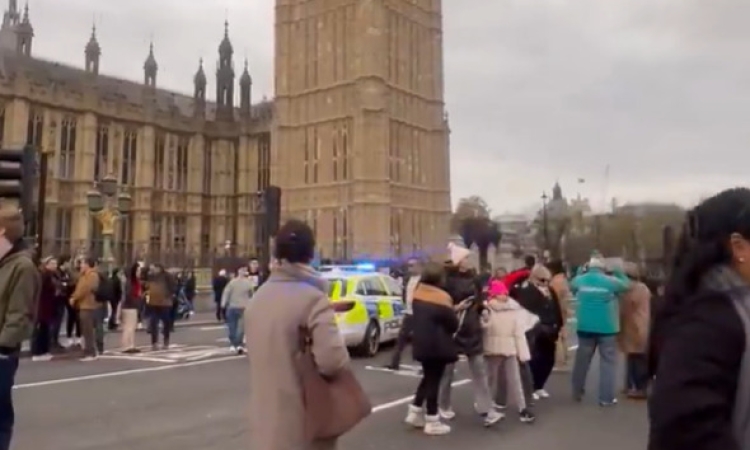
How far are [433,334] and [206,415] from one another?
2929 millimetres

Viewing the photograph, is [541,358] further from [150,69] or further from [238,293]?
[150,69]

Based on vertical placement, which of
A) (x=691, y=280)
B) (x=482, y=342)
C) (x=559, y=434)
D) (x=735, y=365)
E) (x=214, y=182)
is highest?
(x=214, y=182)

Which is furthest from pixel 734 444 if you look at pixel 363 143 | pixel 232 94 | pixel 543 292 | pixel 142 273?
pixel 232 94

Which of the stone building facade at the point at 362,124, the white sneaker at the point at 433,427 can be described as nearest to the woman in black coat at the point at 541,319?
the white sneaker at the point at 433,427

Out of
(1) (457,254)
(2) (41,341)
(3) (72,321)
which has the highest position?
(1) (457,254)

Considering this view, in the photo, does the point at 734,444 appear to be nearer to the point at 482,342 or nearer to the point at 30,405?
the point at 482,342

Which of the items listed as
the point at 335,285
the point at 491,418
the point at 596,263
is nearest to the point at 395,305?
the point at 335,285

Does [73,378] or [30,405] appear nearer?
[30,405]

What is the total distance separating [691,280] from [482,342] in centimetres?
653

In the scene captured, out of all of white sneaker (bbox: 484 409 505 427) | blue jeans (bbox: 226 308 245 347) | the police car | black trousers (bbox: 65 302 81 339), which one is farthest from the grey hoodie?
white sneaker (bbox: 484 409 505 427)

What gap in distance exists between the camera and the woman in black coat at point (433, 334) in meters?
7.60

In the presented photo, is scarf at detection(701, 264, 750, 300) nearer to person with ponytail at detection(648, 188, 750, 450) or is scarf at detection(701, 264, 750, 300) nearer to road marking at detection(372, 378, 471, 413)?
person with ponytail at detection(648, 188, 750, 450)

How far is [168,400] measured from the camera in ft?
31.8

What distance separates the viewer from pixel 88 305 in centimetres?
Answer: 1420
